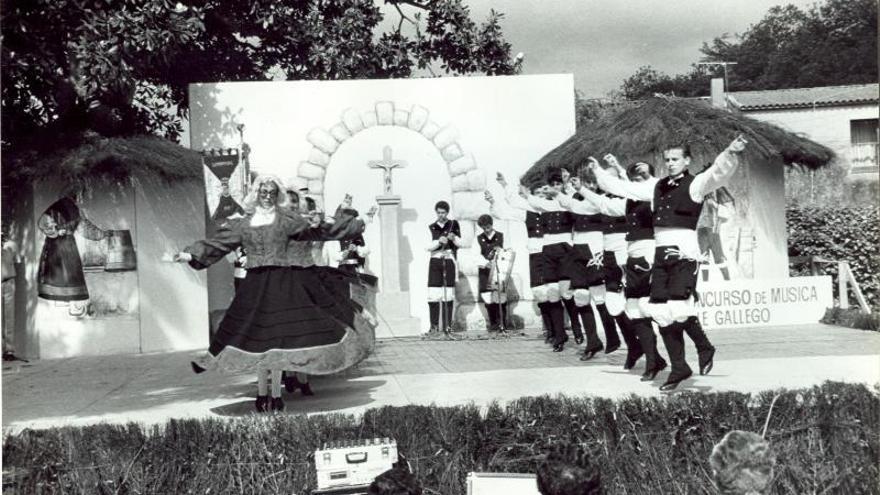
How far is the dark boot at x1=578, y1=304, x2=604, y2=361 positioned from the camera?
8517mm

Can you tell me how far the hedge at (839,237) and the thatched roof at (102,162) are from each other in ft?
26.0

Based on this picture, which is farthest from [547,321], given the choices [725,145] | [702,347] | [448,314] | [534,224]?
[702,347]

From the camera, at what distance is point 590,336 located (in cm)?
858

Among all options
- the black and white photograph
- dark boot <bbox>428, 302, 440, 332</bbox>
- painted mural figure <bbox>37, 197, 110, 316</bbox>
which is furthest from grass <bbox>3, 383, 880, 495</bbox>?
dark boot <bbox>428, 302, 440, 332</bbox>

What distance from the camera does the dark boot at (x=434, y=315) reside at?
1192 cm

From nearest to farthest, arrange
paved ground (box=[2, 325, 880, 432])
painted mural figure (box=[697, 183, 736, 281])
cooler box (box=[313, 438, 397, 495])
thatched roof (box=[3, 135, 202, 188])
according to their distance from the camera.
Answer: cooler box (box=[313, 438, 397, 495]) < paved ground (box=[2, 325, 880, 432]) < thatched roof (box=[3, 135, 202, 188]) < painted mural figure (box=[697, 183, 736, 281])

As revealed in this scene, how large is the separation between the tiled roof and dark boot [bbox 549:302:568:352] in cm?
273

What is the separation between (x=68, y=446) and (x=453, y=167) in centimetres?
855

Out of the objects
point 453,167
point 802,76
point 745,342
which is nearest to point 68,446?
point 802,76

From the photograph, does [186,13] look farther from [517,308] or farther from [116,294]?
[517,308]

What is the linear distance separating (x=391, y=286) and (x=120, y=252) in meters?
3.22

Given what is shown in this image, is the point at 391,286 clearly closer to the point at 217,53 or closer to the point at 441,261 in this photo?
the point at 441,261

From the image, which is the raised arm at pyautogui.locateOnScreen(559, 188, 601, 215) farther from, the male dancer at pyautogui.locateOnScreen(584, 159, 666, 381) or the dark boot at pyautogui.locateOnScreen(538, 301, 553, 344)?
the male dancer at pyautogui.locateOnScreen(584, 159, 666, 381)

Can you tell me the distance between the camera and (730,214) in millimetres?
11742
